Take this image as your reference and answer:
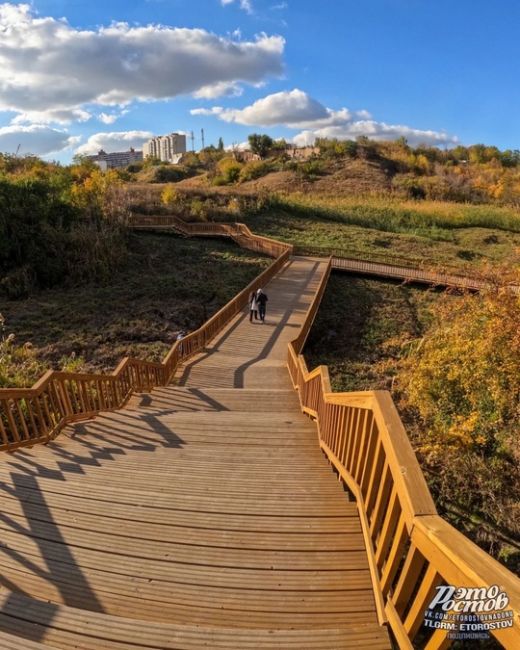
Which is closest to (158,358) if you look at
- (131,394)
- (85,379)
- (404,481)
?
(131,394)

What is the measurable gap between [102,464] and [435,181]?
193ft

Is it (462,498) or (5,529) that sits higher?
(5,529)

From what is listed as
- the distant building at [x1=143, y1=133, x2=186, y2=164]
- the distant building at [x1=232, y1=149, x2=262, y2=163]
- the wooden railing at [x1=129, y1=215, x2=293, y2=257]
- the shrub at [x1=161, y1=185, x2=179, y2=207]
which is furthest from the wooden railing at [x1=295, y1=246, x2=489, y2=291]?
the distant building at [x1=143, y1=133, x2=186, y2=164]

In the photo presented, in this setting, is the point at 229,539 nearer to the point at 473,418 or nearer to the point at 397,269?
the point at 473,418

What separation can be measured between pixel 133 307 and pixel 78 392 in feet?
33.4

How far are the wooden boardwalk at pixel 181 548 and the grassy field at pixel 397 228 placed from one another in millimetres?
24090

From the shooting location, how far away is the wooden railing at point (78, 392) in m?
5.88

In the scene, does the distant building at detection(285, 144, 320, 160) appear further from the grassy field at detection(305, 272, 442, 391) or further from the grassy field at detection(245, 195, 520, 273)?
the grassy field at detection(305, 272, 442, 391)

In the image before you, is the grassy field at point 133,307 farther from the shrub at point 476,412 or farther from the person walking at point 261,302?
the shrub at point 476,412

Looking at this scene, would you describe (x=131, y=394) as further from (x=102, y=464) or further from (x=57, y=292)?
(x=57, y=292)

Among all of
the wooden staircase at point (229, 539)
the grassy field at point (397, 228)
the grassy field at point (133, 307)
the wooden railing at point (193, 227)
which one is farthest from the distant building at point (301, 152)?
the wooden staircase at point (229, 539)

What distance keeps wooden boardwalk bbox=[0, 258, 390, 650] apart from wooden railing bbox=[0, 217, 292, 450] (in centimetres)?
65

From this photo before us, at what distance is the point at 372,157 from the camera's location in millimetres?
65250

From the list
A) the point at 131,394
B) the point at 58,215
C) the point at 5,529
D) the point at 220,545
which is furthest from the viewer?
the point at 58,215
